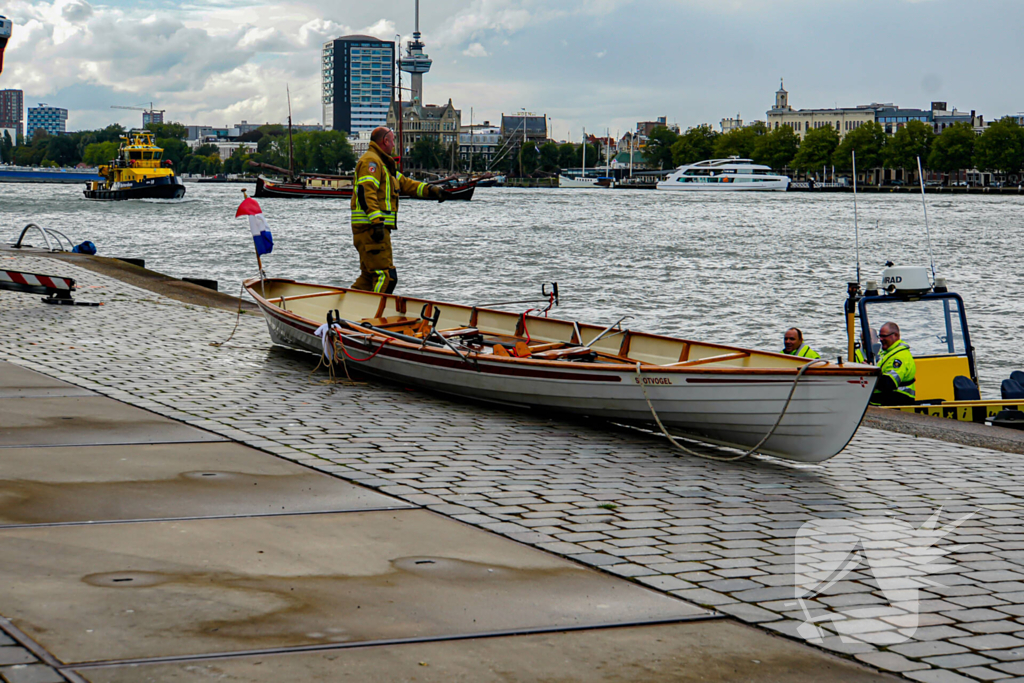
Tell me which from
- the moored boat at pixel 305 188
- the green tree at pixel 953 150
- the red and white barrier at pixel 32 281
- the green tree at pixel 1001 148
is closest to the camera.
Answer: the red and white barrier at pixel 32 281

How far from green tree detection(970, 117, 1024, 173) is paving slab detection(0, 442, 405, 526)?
17151 centimetres

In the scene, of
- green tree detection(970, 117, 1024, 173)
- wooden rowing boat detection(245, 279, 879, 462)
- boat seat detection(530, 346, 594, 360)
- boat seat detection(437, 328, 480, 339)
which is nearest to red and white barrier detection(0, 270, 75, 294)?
wooden rowing boat detection(245, 279, 879, 462)

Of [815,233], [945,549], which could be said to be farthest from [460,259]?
[945,549]

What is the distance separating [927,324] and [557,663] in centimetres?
881

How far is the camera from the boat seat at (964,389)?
11.2 metres

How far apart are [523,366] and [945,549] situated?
14.1 feet

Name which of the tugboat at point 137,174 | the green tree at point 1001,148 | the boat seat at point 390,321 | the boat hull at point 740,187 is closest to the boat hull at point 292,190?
the tugboat at point 137,174

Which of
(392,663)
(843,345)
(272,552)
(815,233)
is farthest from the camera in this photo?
(815,233)

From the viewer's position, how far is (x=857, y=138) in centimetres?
16938

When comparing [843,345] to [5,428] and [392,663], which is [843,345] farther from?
[392,663]

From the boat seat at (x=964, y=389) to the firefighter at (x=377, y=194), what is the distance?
5.97 meters

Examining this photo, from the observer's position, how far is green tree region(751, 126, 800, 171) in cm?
18300

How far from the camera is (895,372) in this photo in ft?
35.4
